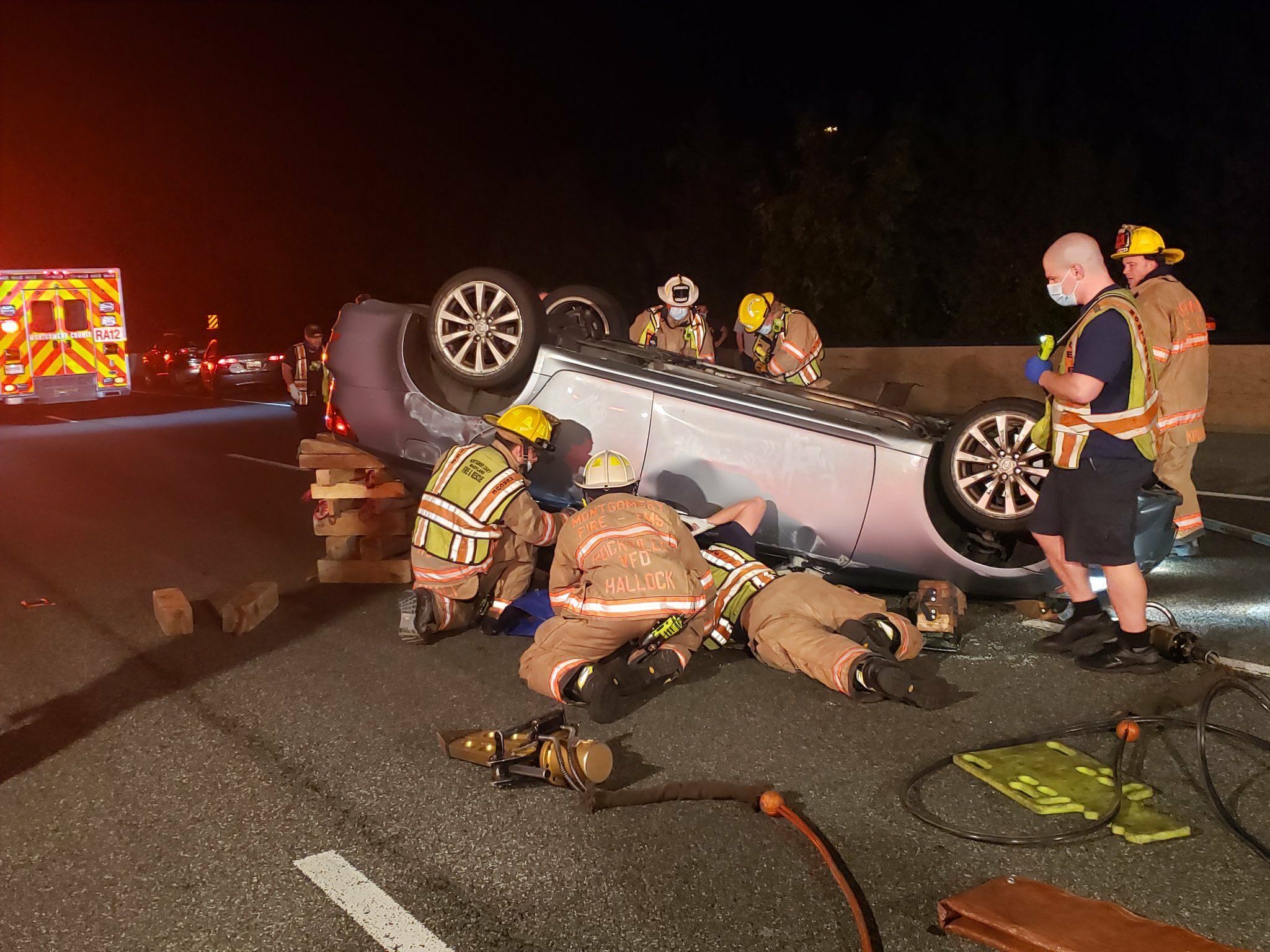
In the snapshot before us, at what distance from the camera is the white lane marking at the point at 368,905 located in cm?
275

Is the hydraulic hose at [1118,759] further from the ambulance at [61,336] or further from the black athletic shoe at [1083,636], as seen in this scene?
the ambulance at [61,336]

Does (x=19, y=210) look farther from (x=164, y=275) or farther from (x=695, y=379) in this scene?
(x=695, y=379)

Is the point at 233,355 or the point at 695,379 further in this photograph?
the point at 233,355

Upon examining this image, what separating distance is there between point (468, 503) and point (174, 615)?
68.4 inches

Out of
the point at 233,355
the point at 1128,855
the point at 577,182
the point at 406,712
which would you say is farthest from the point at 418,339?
the point at 577,182

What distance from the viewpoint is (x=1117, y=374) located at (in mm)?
4438

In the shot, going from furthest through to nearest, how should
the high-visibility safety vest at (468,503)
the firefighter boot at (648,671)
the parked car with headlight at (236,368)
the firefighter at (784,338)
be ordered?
the parked car with headlight at (236,368)
the firefighter at (784,338)
the high-visibility safety vest at (468,503)
the firefighter boot at (648,671)

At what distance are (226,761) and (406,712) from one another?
734mm

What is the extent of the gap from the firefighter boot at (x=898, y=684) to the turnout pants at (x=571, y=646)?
80 centimetres

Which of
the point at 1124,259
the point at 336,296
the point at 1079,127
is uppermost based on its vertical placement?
the point at 1079,127

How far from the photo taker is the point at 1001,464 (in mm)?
5141

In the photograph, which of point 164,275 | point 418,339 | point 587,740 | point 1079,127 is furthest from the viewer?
point 164,275

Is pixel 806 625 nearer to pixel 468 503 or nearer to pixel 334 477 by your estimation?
pixel 468 503

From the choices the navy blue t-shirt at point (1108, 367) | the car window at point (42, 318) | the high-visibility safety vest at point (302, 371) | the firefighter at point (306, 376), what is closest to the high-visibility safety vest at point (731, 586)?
the navy blue t-shirt at point (1108, 367)
